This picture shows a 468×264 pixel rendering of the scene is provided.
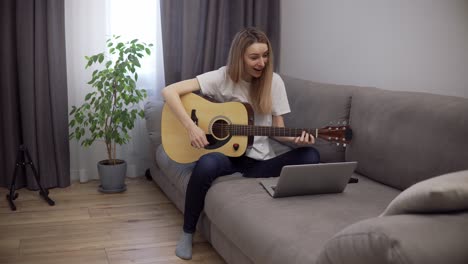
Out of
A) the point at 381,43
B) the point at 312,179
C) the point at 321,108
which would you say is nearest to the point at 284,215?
the point at 312,179

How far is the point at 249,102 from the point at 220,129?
0.20m

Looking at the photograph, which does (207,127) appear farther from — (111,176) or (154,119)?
(111,176)

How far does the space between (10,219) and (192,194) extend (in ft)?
3.87

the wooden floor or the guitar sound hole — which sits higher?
the guitar sound hole

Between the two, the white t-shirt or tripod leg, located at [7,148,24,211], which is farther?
tripod leg, located at [7,148,24,211]

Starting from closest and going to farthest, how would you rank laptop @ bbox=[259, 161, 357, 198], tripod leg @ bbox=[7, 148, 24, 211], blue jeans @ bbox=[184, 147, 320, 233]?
laptop @ bbox=[259, 161, 357, 198], blue jeans @ bbox=[184, 147, 320, 233], tripod leg @ bbox=[7, 148, 24, 211]

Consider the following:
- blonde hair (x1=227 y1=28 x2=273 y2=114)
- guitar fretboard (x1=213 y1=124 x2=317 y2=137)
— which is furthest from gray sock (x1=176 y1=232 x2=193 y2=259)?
blonde hair (x1=227 y1=28 x2=273 y2=114)

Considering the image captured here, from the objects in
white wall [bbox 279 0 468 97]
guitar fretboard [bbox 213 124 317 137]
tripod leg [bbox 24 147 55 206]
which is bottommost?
tripod leg [bbox 24 147 55 206]

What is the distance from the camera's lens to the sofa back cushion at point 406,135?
6.86 ft

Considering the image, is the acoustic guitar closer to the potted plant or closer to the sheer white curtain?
the potted plant

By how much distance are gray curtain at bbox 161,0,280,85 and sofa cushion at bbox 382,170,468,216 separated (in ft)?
8.44

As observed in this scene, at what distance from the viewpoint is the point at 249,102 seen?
2674 millimetres

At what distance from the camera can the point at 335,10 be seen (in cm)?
350

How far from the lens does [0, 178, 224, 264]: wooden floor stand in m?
2.53
